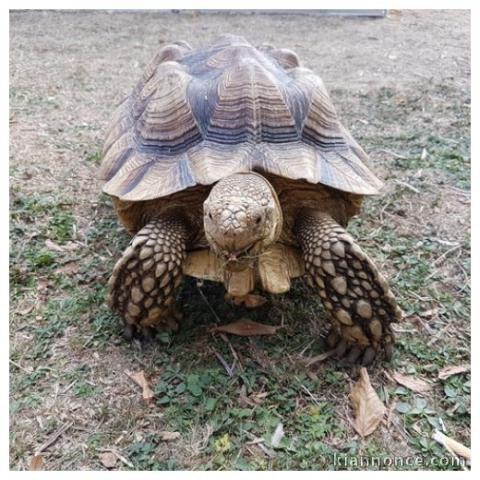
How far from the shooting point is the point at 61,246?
2.98 meters

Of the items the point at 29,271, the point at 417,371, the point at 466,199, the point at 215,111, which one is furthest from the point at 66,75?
the point at 417,371

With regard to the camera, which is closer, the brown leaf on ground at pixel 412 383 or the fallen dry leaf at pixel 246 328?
the brown leaf on ground at pixel 412 383

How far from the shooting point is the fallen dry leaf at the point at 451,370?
225 centimetres

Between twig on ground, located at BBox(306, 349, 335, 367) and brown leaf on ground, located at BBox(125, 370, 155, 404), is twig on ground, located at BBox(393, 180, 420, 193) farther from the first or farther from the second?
brown leaf on ground, located at BBox(125, 370, 155, 404)

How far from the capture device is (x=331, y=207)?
2580mm

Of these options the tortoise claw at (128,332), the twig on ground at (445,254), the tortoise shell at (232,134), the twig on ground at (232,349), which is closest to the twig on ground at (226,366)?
the twig on ground at (232,349)

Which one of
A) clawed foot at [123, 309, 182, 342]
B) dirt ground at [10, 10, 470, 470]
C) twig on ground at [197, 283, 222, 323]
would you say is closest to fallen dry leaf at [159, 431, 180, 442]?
dirt ground at [10, 10, 470, 470]

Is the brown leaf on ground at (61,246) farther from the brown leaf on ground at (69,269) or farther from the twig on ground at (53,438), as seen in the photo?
the twig on ground at (53,438)

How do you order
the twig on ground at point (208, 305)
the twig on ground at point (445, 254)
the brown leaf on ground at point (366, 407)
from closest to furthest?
the brown leaf on ground at point (366, 407), the twig on ground at point (208, 305), the twig on ground at point (445, 254)

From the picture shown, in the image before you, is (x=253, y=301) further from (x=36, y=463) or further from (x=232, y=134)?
(x=36, y=463)

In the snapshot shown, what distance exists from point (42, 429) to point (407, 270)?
2025 millimetres

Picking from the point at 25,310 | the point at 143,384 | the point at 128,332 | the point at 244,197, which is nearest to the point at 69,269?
the point at 25,310

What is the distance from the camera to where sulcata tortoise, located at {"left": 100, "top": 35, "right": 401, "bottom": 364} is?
7.01ft

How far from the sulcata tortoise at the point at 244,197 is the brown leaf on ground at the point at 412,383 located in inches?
4.4
